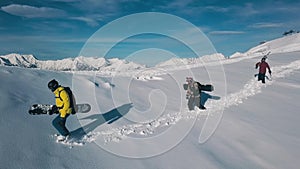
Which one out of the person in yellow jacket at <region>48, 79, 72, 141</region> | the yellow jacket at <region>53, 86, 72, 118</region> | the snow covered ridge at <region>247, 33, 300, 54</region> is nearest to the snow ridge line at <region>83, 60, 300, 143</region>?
the person in yellow jacket at <region>48, 79, 72, 141</region>

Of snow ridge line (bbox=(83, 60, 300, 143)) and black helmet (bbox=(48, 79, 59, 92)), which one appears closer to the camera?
black helmet (bbox=(48, 79, 59, 92))

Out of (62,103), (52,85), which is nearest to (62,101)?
(62,103)

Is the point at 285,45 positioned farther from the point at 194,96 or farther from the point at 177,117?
the point at 177,117

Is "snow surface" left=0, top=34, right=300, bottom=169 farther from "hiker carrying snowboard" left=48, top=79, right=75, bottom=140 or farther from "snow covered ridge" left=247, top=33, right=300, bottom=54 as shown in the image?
"snow covered ridge" left=247, top=33, right=300, bottom=54

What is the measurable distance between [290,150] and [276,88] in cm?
1007

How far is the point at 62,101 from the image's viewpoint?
283 inches

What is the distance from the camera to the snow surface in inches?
257

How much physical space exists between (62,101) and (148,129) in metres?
3.30

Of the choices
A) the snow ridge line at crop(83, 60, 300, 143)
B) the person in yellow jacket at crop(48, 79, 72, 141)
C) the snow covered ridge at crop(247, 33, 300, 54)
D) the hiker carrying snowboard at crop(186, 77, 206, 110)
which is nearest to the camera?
the person in yellow jacket at crop(48, 79, 72, 141)

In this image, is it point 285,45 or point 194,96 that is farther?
point 285,45

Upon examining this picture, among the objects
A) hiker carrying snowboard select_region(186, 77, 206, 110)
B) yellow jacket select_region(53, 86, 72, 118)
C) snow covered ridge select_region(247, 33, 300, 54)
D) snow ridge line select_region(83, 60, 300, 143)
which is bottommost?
snow ridge line select_region(83, 60, 300, 143)

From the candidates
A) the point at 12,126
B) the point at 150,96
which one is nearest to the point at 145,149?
the point at 12,126

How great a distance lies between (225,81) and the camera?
1934 cm

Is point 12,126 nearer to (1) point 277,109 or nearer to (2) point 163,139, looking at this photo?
(2) point 163,139
